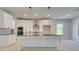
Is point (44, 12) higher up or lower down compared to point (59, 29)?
higher up

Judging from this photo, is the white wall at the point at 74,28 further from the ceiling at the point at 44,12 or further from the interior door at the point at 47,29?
the interior door at the point at 47,29

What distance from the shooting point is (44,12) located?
343 centimetres

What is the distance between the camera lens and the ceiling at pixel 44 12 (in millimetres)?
3208

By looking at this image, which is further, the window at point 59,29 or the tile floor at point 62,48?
the window at point 59,29

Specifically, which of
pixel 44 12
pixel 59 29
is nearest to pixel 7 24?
pixel 44 12

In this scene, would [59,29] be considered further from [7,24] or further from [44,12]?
[7,24]

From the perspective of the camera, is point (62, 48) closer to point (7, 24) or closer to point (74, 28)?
point (74, 28)

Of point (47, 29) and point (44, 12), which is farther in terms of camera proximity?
point (47, 29)

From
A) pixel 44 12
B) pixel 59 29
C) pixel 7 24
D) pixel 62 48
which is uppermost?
pixel 44 12

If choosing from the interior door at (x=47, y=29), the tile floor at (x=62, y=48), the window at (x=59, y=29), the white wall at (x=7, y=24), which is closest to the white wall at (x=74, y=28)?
the tile floor at (x=62, y=48)

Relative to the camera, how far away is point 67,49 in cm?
335

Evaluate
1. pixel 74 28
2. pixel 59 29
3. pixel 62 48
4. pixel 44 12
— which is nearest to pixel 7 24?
pixel 44 12

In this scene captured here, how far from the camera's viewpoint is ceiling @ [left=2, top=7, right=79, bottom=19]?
10.5ft

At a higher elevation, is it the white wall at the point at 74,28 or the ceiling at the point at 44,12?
the ceiling at the point at 44,12
